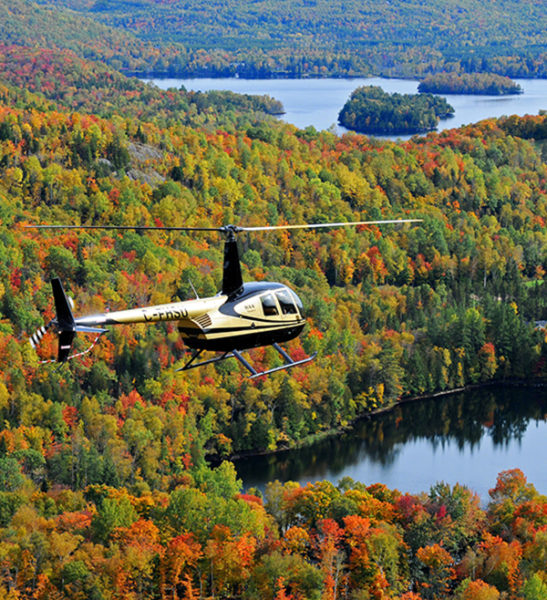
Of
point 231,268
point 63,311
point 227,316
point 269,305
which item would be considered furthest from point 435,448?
point 63,311

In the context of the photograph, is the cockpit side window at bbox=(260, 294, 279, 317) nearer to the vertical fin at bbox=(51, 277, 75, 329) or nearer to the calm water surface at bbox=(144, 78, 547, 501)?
the vertical fin at bbox=(51, 277, 75, 329)


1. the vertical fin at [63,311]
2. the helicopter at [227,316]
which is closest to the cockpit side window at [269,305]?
the helicopter at [227,316]

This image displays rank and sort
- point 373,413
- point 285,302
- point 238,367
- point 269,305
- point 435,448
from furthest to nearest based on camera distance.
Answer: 1. point 373,413
2. point 238,367
3. point 435,448
4. point 285,302
5. point 269,305

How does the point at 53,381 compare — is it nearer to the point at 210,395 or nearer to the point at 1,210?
the point at 210,395

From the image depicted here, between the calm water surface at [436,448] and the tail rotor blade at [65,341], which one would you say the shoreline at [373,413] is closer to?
the calm water surface at [436,448]

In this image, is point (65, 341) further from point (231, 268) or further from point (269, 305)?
A: point (269, 305)

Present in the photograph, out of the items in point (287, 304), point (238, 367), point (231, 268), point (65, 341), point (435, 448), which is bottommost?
point (435, 448)
